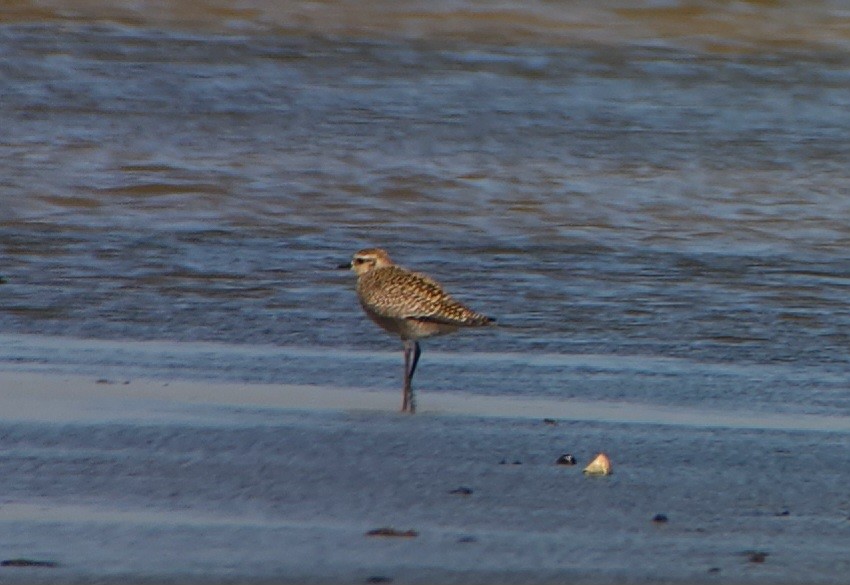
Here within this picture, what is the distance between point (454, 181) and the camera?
11648 mm

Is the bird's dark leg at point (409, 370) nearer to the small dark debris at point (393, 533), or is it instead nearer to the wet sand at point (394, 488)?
the wet sand at point (394, 488)

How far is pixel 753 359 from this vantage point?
23.8ft

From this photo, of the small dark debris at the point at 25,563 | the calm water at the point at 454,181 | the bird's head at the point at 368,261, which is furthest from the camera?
the calm water at the point at 454,181

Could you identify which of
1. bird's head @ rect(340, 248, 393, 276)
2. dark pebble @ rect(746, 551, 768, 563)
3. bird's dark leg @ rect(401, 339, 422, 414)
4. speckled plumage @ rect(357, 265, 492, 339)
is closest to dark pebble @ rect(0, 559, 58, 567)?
dark pebble @ rect(746, 551, 768, 563)

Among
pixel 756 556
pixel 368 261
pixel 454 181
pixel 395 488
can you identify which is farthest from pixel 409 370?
pixel 454 181

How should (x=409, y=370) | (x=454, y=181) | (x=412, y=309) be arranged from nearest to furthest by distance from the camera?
(x=409, y=370), (x=412, y=309), (x=454, y=181)

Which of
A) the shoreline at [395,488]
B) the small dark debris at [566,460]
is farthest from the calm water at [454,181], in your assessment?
the small dark debris at [566,460]

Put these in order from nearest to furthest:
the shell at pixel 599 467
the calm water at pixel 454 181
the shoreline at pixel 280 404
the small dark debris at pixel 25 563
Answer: the small dark debris at pixel 25 563
the shell at pixel 599 467
the shoreline at pixel 280 404
the calm water at pixel 454 181

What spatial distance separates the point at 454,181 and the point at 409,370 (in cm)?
521

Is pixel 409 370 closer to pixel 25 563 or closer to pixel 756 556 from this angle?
pixel 756 556

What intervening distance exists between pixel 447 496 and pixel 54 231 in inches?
223

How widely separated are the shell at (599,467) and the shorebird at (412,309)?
1645 mm

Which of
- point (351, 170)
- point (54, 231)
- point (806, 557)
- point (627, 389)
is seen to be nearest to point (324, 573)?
point (806, 557)

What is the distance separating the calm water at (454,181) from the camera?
760 cm
